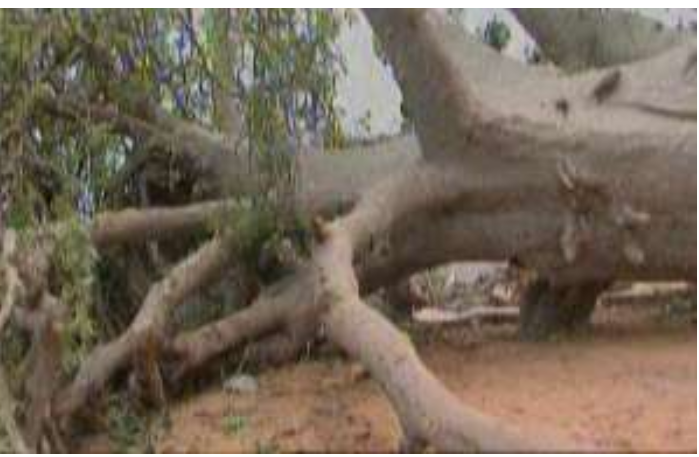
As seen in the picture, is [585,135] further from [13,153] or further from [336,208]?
[13,153]

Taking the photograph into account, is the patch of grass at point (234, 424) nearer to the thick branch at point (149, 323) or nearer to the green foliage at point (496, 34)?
the thick branch at point (149, 323)

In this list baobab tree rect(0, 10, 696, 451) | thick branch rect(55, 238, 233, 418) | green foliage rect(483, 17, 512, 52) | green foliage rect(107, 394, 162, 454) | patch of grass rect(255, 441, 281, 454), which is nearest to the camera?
patch of grass rect(255, 441, 281, 454)

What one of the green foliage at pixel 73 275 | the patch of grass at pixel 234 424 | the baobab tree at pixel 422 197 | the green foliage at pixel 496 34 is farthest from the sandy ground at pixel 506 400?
the green foliage at pixel 496 34

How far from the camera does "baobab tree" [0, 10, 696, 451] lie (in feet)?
19.5

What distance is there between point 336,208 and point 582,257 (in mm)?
994

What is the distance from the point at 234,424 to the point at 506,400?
0.93 metres

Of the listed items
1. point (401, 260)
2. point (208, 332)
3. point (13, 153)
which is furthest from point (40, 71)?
point (401, 260)

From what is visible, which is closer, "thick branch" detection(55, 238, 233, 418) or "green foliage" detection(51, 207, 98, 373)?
"green foliage" detection(51, 207, 98, 373)

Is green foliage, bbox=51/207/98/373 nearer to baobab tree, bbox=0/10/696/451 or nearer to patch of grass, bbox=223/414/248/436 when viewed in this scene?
baobab tree, bbox=0/10/696/451

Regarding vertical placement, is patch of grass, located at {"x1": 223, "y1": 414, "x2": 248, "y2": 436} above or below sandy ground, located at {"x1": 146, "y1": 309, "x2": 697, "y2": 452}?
below

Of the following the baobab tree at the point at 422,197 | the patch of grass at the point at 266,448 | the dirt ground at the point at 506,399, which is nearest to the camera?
the dirt ground at the point at 506,399

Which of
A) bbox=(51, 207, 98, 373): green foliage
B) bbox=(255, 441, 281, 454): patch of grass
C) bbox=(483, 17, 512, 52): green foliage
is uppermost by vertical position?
bbox=(483, 17, 512, 52): green foliage

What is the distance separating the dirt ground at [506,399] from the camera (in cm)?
512

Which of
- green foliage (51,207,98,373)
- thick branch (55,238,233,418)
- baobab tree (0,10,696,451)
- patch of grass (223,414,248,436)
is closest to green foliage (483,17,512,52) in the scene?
baobab tree (0,10,696,451)
